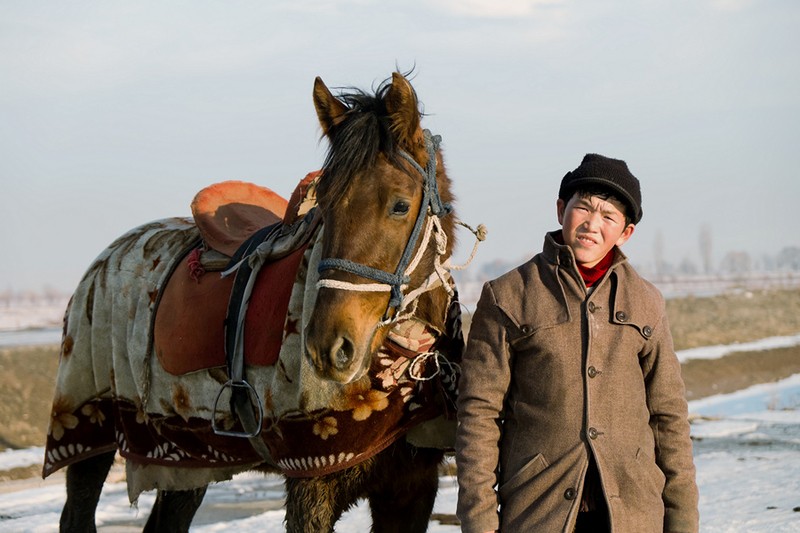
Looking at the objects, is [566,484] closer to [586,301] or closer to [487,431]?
[487,431]

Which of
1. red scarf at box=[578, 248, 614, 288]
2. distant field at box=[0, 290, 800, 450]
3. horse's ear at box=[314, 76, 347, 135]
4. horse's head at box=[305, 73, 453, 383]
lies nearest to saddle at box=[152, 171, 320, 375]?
horse's ear at box=[314, 76, 347, 135]

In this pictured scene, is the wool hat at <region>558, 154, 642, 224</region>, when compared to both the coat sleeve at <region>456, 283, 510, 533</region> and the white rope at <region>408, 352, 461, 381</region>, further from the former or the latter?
the white rope at <region>408, 352, 461, 381</region>

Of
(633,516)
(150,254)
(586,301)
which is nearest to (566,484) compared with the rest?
(633,516)

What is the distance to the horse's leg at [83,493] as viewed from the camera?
512 cm

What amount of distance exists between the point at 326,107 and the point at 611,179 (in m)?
1.22

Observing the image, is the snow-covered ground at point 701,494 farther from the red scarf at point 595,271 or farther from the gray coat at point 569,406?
the red scarf at point 595,271

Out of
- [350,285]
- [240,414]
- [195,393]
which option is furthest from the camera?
[195,393]

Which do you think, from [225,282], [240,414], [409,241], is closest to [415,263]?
[409,241]

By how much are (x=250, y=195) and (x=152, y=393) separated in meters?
1.36

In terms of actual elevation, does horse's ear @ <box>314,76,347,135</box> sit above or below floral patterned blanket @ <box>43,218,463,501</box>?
above

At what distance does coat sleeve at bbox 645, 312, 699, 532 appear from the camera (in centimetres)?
284

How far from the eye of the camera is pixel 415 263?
10.9ft

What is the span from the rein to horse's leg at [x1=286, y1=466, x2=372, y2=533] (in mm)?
728

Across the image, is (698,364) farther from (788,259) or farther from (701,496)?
(788,259)
